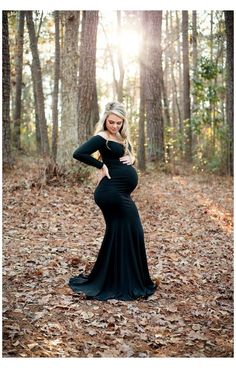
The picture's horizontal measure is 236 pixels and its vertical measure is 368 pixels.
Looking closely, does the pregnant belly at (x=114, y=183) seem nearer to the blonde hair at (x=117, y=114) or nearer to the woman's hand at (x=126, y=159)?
the woman's hand at (x=126, y=159)

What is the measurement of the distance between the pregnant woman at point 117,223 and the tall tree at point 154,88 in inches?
373

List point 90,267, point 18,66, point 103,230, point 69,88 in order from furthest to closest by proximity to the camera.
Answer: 1. point 18,66
2. point 69,88
3. point 103,230
4. point 90,267

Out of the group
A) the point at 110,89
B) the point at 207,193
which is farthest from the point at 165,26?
the point at 207,193

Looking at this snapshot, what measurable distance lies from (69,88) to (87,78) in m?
0.93

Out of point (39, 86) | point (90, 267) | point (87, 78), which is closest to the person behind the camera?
point (90, 267)

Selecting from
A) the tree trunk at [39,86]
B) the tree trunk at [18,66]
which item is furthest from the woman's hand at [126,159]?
the tree trunk at [18,66]

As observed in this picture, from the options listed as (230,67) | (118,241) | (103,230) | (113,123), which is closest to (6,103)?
(103,230)

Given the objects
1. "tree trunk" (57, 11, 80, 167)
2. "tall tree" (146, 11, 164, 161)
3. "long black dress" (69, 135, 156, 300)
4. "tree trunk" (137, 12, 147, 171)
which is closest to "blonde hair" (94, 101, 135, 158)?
"long black dress" (69, 135, 156, 300)

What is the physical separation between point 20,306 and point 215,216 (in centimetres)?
588

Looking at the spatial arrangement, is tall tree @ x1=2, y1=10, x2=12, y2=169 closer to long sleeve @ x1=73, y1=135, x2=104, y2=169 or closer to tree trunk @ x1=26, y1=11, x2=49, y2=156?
tree trunk @ x1=26, y1=11, x2=49, y2=156

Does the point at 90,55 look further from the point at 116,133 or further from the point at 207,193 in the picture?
the point at 116,133

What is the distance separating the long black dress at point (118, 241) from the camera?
5219 millimetres

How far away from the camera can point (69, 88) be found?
1114 centimetres

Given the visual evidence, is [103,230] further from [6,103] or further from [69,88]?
[6,103]
